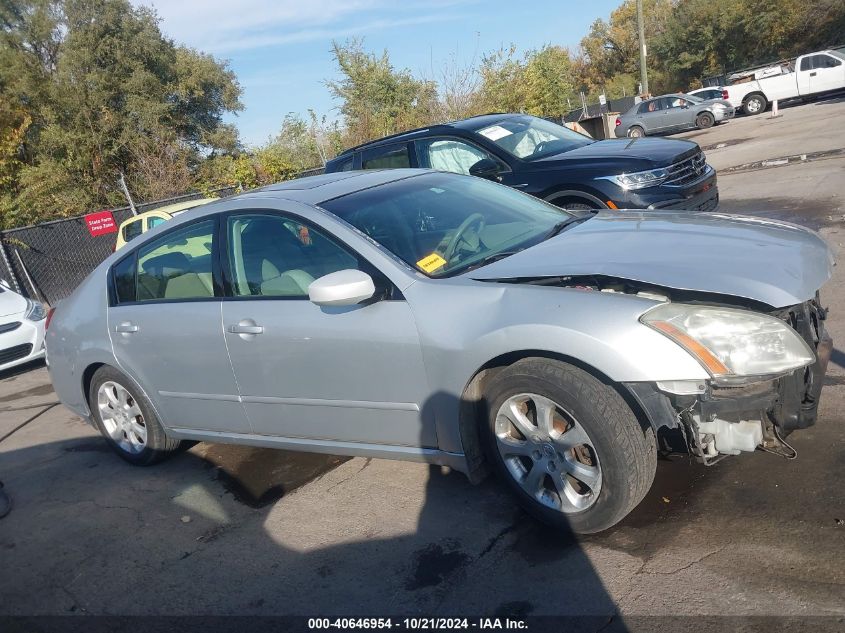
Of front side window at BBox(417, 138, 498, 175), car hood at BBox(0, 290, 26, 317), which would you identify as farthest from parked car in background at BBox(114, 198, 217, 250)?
front side window at BBox(417, 138, 498, 175)

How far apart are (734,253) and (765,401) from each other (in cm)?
75

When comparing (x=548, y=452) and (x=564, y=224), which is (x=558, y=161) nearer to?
(x=564, y=224)

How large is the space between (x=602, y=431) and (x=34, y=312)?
854cm

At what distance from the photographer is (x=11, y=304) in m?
9.44

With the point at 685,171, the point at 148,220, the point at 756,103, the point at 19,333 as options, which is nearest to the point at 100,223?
the point at 148,220

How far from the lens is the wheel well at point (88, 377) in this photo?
17.0ft

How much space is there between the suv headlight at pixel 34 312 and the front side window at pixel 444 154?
5.22 metres

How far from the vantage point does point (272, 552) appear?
377 cm

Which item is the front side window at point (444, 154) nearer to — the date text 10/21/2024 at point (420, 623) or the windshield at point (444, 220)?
the windshield at point (444, 220)

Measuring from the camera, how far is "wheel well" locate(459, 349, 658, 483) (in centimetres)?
316

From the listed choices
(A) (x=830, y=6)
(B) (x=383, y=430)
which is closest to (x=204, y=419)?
(B) (x=383, y=430)

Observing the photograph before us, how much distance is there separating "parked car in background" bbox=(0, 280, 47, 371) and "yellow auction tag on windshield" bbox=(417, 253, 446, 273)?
23.5 feet

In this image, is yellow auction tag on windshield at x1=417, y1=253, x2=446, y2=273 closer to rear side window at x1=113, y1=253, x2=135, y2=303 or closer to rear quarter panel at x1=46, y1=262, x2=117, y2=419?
rear side window at x1=113, y1=253, x2=135, y2=303

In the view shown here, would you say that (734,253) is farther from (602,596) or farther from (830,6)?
(830,6)
